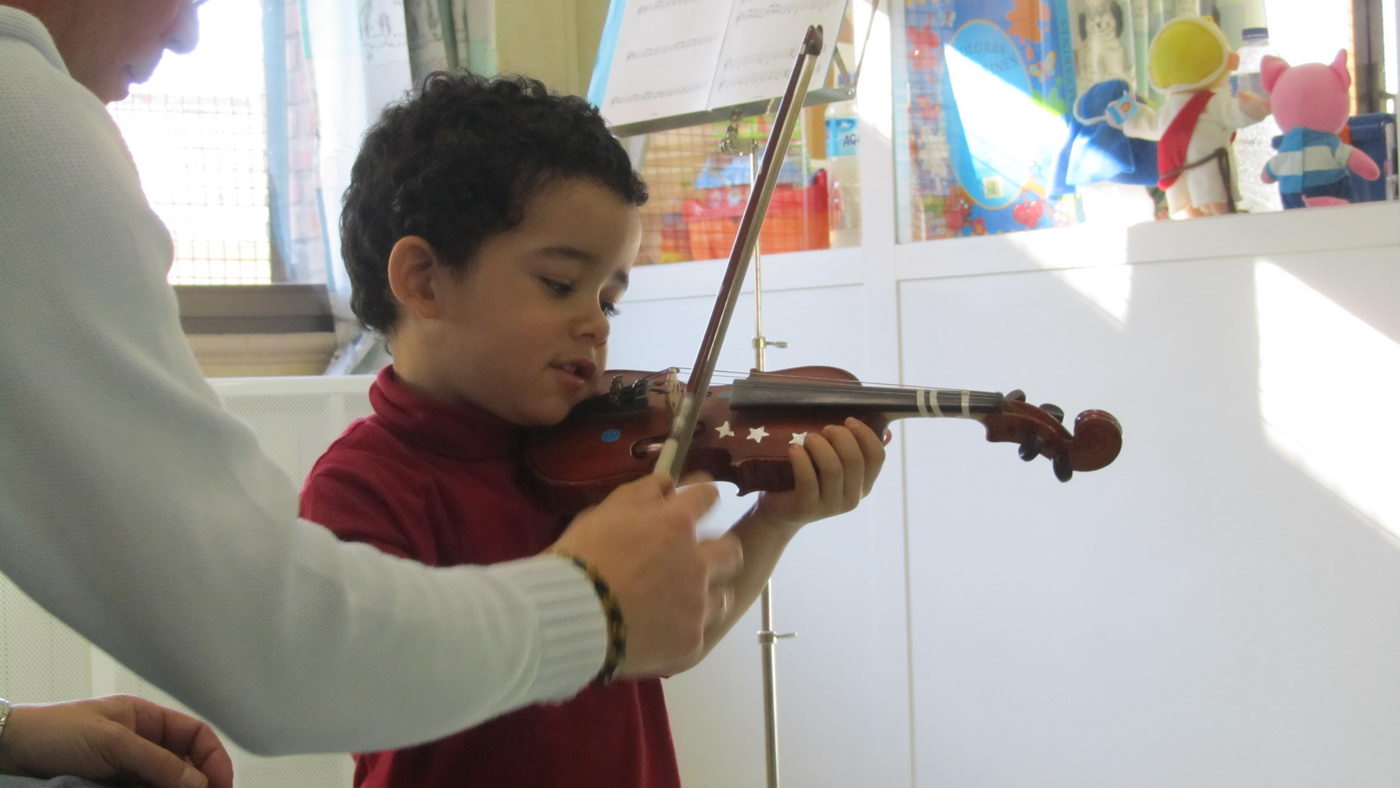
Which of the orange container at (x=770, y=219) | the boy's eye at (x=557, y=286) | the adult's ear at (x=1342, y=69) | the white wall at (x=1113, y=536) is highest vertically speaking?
the adult's ear at (x=1342, y=69)

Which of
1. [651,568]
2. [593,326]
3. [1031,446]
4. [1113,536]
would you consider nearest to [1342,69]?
[1113,536]

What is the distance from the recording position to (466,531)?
919 mm

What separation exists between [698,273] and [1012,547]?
0.75 m

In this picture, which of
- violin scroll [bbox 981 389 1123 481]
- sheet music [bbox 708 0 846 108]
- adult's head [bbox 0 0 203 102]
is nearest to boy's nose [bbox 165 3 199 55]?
adult's head [bbox 0 0 203 102]

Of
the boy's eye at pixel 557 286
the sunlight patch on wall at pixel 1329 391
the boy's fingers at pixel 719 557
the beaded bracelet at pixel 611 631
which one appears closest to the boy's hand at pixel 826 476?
the boy's eye at pixel 557 286

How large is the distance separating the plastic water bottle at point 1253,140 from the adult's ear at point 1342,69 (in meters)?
0.09

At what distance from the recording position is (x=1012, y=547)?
192 centimetres

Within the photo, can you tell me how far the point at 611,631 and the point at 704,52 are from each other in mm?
1310

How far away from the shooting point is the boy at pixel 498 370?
35.3 inches

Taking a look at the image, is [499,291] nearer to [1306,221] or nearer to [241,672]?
[241,672]

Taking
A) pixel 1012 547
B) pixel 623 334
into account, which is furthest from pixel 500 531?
pixel 623 334

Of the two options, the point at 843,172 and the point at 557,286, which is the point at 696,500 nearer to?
the point at 557,286

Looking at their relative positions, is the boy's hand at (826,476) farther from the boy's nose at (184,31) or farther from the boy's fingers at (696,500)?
the boy's nose at (184,31)

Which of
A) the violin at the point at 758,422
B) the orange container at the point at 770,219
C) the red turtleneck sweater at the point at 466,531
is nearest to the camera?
the red turtleneck sweater at the point at 466,531
